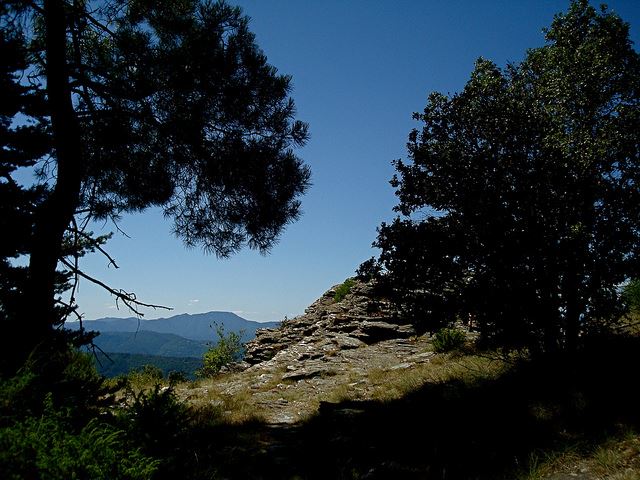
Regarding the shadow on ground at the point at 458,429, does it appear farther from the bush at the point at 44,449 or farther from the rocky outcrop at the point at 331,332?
the rocky outcrop at the point at 331,332

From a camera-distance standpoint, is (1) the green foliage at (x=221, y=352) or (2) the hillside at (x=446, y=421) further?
(1) the green foliage at (x=221, y=352)

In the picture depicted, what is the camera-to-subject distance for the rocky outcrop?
14172 mm

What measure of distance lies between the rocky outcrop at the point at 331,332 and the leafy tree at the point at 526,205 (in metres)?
5.35

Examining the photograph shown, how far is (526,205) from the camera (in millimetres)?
6473

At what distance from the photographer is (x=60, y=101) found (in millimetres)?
5246

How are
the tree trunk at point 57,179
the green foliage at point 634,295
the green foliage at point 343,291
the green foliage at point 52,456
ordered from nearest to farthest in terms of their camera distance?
the green foliage at point 52,456, the tree trunk at point 57,179, the green foliage at point 634,295, the green foliage at point 343,291

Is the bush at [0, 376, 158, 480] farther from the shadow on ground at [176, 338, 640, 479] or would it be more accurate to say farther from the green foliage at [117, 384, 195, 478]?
the shadow on ground at [176, 338, 640, 479]

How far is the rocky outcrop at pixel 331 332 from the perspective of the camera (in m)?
14.2

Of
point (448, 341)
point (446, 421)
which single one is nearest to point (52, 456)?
point (446, 421)

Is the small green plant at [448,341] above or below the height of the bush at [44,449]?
above

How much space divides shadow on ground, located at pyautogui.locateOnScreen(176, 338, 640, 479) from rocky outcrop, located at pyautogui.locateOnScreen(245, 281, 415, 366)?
484 centimetres

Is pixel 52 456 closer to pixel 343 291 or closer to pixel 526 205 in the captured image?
pixel 526 205

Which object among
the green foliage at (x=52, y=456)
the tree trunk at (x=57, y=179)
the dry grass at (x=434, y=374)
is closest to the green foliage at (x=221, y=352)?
the dry grass at (x=434, y=374)

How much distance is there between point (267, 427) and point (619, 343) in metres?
6.49
